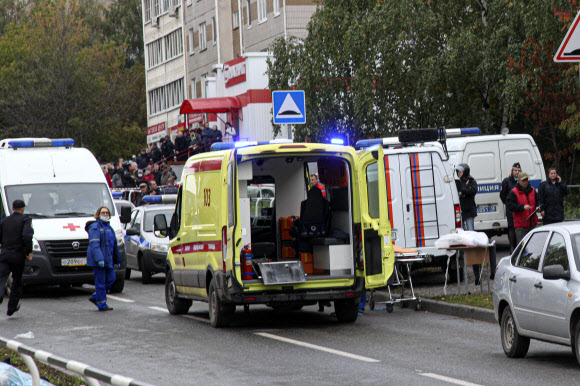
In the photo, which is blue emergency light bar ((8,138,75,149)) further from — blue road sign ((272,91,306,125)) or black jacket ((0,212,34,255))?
blue road sign ((272,91,306,125))

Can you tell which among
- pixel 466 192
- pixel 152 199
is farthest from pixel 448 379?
pixel 152 199

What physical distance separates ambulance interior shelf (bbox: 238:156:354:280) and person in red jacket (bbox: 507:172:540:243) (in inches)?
152

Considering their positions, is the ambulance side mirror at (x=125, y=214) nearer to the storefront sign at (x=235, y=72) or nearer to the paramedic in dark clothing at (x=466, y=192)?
the paramedic in dark clothing at (x=466, y=192)

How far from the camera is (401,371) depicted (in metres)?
10.9

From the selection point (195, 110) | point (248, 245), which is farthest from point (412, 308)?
point (195, 110)

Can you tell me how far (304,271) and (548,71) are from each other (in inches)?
645

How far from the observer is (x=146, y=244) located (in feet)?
80.8

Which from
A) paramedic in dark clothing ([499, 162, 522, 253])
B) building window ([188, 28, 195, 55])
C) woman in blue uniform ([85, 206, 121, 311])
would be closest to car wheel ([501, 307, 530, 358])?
woman in blue uniform ([85, 206, 121, 311])

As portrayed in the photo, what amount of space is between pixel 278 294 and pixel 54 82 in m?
53.3

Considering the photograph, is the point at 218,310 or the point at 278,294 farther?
the point at 218,310

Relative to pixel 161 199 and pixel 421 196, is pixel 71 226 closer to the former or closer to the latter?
pixel 161 199

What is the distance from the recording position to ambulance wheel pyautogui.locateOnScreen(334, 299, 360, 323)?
51.1 ft

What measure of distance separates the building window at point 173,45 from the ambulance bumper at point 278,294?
5827 cm

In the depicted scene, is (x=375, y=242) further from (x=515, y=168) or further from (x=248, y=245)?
(x=515, y=168)
